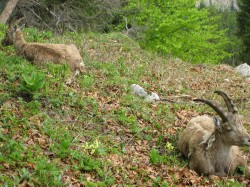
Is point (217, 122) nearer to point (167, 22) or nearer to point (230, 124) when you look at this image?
point (230, 124)

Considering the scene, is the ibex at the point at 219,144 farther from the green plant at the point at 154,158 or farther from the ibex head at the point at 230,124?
the green plant at the point at 154,158

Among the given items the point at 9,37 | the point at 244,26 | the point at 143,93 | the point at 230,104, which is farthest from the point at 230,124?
the point at 244,26

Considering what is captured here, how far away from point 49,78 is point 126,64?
4986mm

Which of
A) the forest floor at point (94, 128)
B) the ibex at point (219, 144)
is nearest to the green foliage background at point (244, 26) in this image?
the forest floor at point (94, 128)

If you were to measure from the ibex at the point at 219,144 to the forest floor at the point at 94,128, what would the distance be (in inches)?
9.1

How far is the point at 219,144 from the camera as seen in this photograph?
7.30m

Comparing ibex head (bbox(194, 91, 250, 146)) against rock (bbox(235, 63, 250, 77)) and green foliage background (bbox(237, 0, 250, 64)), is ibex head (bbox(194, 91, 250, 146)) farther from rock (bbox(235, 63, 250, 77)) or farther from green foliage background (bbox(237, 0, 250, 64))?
green foliage background (bbox(237, 0, 250, 64))

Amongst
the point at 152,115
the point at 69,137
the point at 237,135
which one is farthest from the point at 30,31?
the point at 237,135

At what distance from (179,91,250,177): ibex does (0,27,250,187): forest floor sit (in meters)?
0.23

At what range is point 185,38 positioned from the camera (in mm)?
24781

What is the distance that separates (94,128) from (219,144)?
2517 mm

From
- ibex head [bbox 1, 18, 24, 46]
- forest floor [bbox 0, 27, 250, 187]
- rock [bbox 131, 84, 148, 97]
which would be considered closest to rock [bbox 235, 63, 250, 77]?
forest floor [bbox 0, 27, 250, 187]

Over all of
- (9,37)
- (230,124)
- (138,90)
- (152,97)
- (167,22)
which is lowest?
(152,97)

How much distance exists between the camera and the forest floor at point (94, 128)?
597 cm
